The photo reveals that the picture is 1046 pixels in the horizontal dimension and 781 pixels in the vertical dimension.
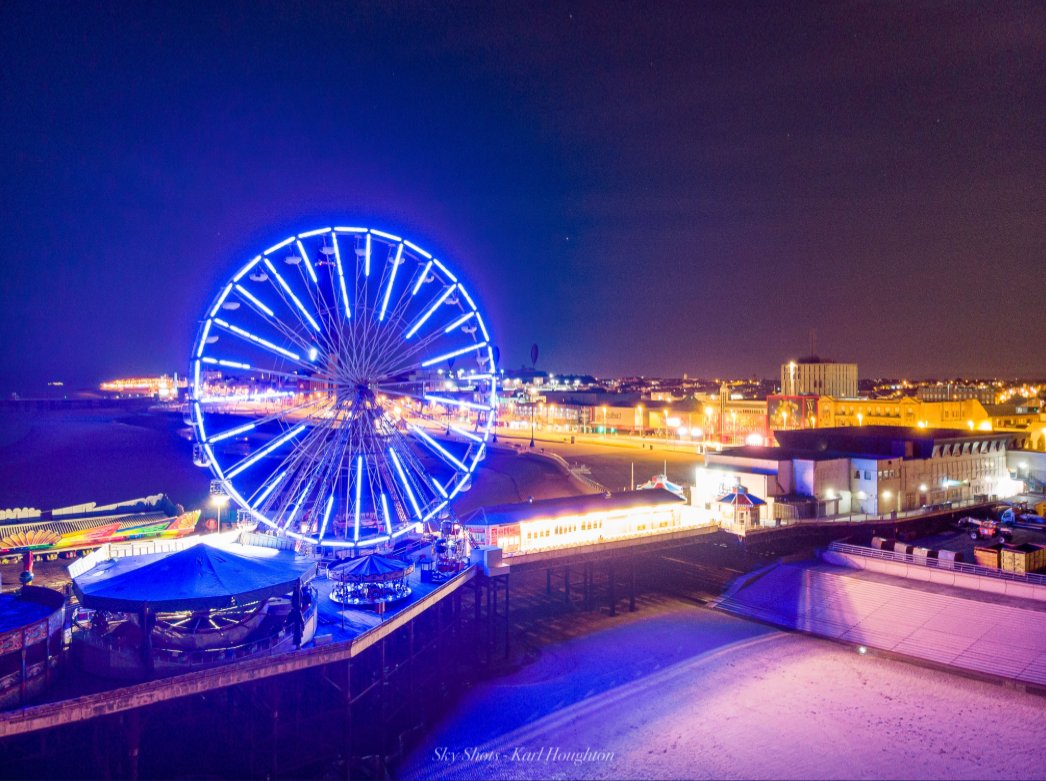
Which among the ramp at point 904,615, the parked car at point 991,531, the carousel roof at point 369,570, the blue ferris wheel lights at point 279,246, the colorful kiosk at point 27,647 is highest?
the blue ferris wheel lights at point 279,246

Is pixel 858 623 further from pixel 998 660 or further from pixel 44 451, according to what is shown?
pixel 44 451

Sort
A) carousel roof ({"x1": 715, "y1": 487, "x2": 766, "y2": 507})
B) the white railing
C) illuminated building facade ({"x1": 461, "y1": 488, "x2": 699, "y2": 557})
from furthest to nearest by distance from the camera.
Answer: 1. carousel roof ({"x1": 715, "y1": 487, "x2": 766, "y2": 507})
2. illuminated building facade ({"x1": 461, "y1": 488, "x2": 699, "y2": 557})
3. the white railing

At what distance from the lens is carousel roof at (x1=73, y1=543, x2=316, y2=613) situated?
17125 mm

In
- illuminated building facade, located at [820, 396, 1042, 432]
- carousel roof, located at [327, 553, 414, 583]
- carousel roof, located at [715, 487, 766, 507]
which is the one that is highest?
illuminated building facade, located at [820, 396, 1042, 432]

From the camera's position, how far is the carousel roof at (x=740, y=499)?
35781 millimetres

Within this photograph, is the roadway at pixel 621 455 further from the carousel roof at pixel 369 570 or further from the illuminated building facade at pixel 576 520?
the carousel roof at pixel 369 570

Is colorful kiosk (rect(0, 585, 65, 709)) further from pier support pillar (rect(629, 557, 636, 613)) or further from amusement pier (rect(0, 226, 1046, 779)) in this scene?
pier support pillar (rect(629, 557, 636, 613))

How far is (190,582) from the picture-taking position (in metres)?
18.0

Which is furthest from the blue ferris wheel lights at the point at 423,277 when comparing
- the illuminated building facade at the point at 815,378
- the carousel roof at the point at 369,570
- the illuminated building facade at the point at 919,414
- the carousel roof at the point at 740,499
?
the illuminated building facade at the point at 815,378

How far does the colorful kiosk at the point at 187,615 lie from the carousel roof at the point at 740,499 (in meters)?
23.3

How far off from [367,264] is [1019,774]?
24.0 metres

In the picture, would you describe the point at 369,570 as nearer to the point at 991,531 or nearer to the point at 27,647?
the point at 27,647

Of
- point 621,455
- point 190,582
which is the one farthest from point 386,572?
point 621,455

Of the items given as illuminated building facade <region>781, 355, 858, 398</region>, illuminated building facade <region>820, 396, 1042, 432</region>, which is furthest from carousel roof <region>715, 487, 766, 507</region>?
illuminated building facade <region>781, 355, 858, 398</region>
